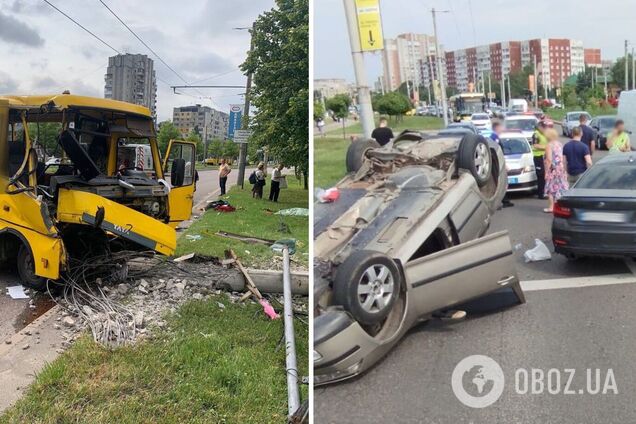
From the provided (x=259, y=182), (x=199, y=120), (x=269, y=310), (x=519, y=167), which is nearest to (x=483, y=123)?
(x=519, y=167)

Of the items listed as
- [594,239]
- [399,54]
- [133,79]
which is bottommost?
[594,239]

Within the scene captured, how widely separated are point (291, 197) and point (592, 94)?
25981mm

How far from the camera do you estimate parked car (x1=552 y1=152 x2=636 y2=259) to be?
4996mm

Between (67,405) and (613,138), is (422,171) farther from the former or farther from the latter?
(613,138)

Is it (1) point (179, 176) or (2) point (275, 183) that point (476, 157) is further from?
(2) point (275, 183)

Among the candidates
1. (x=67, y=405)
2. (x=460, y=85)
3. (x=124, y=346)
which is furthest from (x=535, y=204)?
(x=460, y=85)

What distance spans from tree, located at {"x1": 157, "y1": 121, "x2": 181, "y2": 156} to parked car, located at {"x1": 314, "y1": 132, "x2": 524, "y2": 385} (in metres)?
2.96

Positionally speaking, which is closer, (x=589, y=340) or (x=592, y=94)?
(x=589, y=340)

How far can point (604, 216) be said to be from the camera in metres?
5.14

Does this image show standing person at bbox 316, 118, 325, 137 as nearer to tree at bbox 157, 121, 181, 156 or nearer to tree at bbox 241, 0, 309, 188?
tree at bbox 241, 0, 309, 188

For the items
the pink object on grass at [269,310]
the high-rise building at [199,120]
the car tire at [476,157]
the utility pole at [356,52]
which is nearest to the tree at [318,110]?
the utility pole at [356,52]

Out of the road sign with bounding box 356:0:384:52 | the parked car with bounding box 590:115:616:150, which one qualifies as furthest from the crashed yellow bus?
the parked car with bounding box 590:115:616:150

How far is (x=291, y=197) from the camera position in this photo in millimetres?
15664

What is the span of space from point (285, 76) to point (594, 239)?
2901 mm
